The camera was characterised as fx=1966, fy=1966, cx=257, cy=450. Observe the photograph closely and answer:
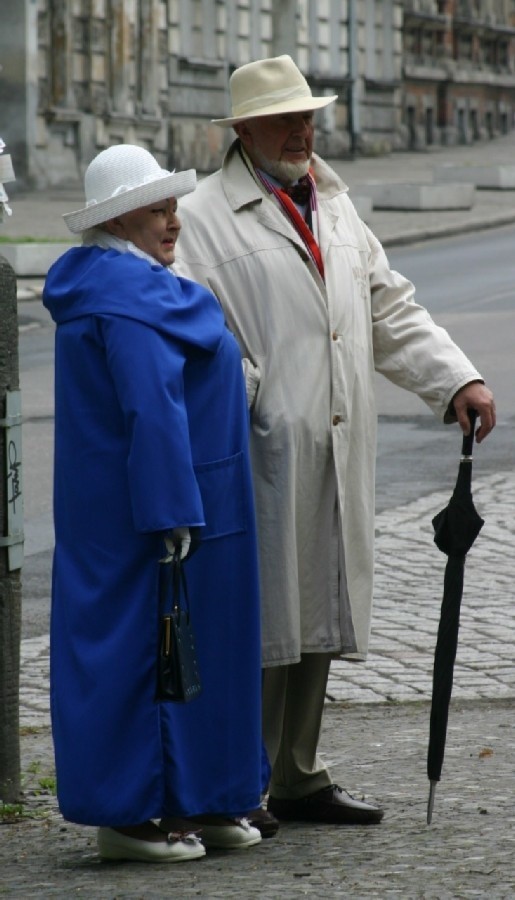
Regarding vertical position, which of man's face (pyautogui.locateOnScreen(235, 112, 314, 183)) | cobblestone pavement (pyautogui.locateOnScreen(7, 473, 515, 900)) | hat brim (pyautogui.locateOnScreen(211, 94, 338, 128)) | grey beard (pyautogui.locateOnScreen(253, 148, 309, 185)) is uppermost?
hat brim (pyautogui.locateOnScreen(211, 94, 338, 128))

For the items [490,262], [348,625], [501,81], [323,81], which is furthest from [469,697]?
[501,81]

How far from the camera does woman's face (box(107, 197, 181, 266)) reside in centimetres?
462

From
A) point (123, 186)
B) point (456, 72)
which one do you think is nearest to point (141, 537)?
point (123, 186)

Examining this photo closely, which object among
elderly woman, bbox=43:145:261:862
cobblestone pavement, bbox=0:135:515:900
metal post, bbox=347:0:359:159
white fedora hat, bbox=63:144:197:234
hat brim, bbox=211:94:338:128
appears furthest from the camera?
metal post, bbox=347:0:359:159

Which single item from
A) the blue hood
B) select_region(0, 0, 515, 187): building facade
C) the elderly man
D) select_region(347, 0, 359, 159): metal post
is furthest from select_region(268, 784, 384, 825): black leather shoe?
select_region(347, 0, 359, 159): metal post

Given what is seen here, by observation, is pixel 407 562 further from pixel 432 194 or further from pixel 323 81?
pixel 323 81

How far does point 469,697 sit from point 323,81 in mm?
47300

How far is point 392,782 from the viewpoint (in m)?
5.48

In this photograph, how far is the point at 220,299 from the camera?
16.3 feet

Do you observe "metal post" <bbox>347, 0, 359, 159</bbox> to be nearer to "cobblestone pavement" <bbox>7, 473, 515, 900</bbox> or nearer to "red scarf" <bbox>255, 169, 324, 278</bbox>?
"cobblestone pavement" <bbox>7, 473, 515, 900</bbox>

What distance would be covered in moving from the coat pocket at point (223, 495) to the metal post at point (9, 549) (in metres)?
0.83

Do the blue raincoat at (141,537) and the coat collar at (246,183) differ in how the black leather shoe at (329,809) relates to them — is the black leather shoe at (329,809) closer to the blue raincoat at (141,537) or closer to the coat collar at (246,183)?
the blue raincoat at (141,537)

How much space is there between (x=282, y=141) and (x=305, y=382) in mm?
638

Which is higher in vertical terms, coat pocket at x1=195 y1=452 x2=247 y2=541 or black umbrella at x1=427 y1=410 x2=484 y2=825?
coat pocket at x1=195 y1=452 x2=247 y2=541
